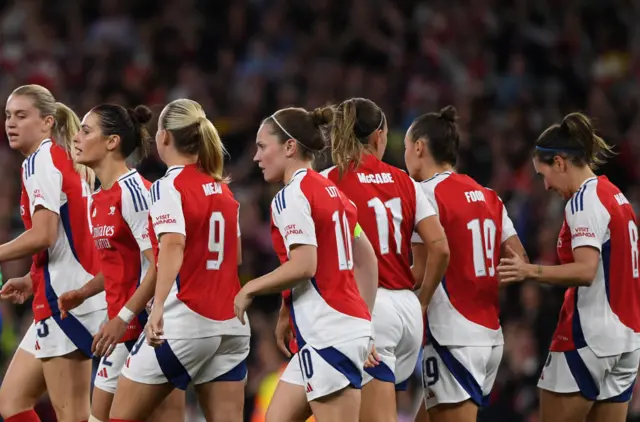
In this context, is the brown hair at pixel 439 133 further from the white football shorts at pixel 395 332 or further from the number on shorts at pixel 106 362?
the number on shorts at pixel 106 362

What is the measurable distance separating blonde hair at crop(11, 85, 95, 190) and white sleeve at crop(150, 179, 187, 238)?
1.19 metres

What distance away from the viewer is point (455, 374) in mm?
6688

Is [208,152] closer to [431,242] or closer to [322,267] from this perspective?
[322,267]

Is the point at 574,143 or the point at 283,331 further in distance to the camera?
the point at 574,143

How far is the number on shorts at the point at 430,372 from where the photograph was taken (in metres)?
6.73

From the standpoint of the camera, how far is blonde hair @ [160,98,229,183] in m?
6.05

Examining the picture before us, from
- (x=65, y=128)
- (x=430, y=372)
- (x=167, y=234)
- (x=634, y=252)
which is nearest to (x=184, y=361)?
(x=167, y=234)

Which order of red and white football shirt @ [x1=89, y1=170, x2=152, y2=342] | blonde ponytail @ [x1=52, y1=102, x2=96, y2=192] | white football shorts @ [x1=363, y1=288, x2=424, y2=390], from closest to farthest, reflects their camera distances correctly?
red and white football shirt @ [x1=89, y1=170, x2=152, y2=342], white football shorts @ [x1=363, y1=288, x2=424, y2=390], blonde ponytail @ [x1=52, y1=102, x2=96, y2=192]

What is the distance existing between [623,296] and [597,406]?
685 millimetres

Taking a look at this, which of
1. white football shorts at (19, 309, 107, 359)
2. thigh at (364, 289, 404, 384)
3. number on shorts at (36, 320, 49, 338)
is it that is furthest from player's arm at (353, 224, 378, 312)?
number on shorts at (36, 320, 49, 338)

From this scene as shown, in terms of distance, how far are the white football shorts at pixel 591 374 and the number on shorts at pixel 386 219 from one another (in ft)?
4.03

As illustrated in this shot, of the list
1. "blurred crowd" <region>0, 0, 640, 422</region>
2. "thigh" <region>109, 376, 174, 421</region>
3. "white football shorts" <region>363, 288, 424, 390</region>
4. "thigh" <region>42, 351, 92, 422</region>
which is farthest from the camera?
"blurred crowd" <region>0, 0, 640, 422</region>

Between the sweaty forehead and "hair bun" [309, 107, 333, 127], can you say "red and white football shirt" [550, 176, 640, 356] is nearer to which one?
"hair bun" [309, 107, 333, 127]

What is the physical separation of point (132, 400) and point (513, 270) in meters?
2.16
